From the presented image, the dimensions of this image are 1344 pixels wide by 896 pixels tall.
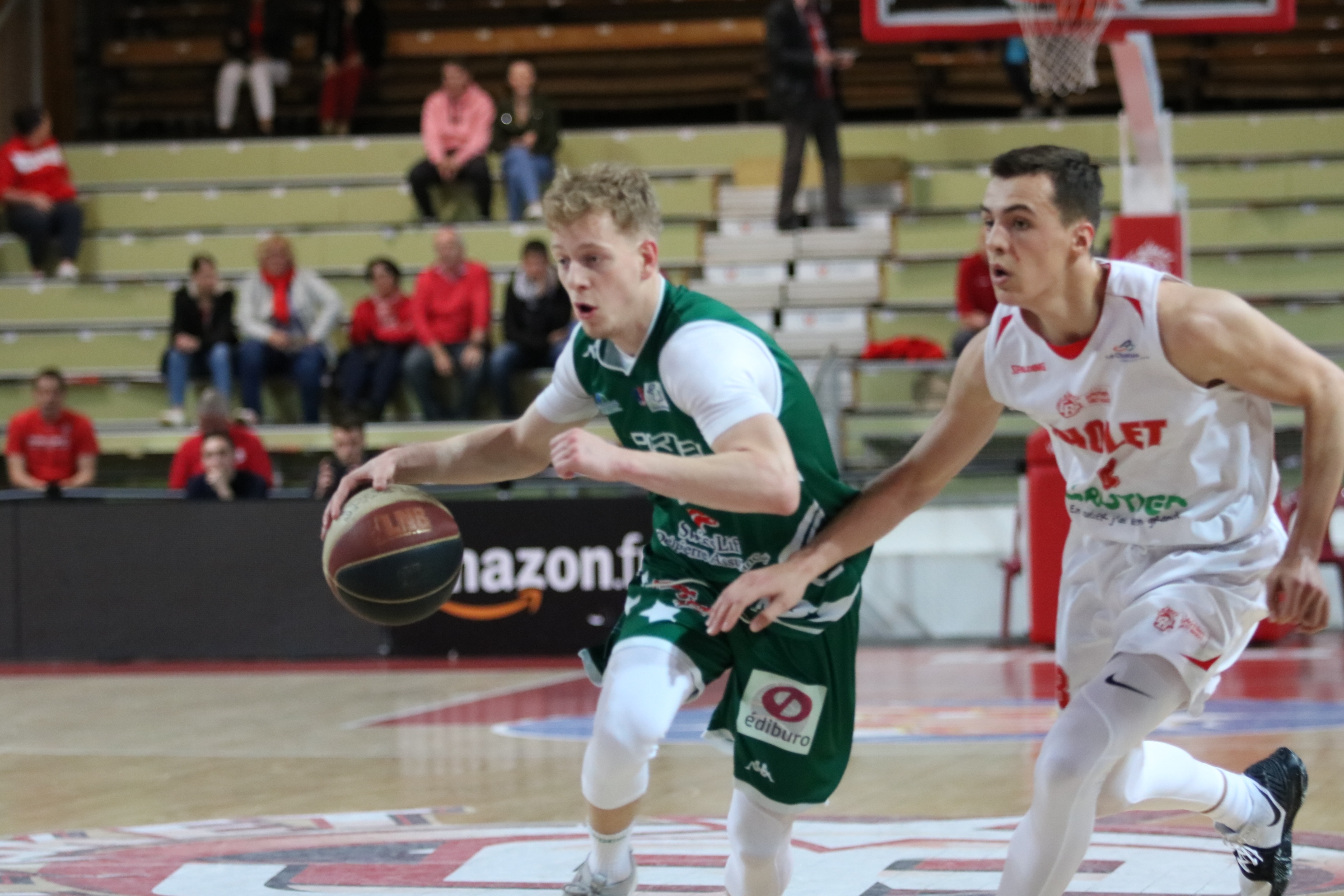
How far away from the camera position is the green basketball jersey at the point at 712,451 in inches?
139

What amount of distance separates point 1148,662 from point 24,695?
7.42 m

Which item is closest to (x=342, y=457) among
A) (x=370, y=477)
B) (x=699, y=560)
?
(x=370, y=477)

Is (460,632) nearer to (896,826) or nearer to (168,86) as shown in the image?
(896,826)

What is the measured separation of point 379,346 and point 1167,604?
998 centimetres

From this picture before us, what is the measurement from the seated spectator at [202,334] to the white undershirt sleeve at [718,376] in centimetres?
992

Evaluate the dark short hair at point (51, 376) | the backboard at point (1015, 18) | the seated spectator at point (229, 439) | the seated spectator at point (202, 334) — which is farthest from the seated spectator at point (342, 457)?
the backboard at point (1015, 18)

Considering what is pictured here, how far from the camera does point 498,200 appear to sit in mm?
15328

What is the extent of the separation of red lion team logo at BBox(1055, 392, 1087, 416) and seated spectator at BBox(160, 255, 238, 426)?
10195mm

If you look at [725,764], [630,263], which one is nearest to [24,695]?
[725,764]

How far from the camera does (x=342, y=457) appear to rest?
10453 mm

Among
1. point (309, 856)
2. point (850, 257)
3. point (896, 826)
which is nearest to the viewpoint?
point (309, 856)

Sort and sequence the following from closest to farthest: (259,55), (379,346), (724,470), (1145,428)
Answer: (724,470), (1145,428), (379,346), (259,55)

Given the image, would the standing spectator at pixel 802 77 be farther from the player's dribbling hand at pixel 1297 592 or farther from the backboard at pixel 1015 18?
the player's dribbling hand at pixel 1297 592

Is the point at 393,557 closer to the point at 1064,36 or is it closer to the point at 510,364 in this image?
the point at 1064,36
